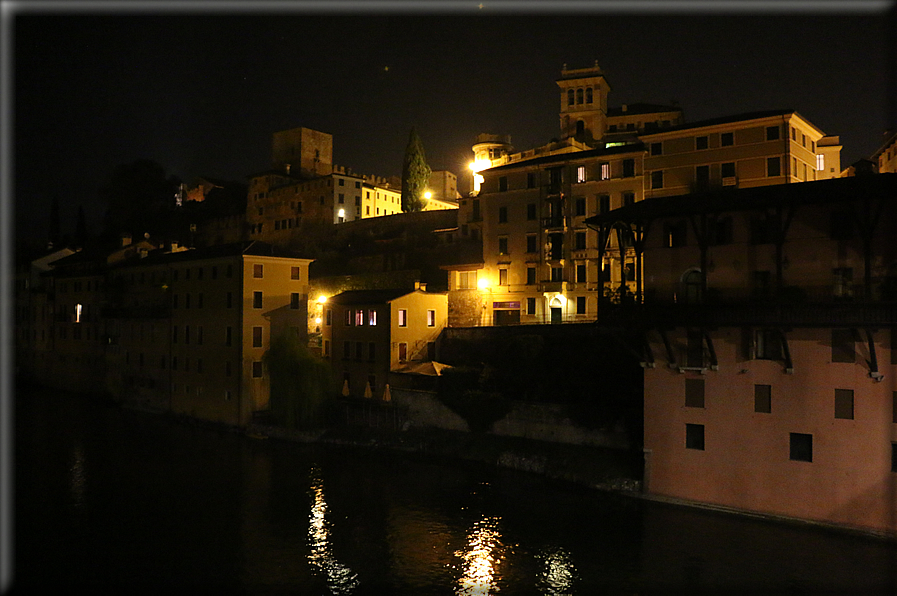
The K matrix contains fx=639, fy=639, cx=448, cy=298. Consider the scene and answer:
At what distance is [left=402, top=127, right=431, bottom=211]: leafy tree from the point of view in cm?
6844

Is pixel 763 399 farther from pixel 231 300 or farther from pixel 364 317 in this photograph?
pixel 231 300

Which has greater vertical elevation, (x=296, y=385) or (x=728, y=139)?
(x=728, y=139)

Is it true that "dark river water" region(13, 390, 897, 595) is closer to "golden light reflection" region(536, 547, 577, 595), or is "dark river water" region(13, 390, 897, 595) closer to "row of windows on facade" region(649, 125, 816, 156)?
"golden light reflection" region(536, 547, 577, 595)

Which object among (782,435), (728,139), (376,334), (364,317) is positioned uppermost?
(728,139)

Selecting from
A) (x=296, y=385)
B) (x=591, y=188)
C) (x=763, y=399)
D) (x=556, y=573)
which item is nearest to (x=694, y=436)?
(x=763, y=399)

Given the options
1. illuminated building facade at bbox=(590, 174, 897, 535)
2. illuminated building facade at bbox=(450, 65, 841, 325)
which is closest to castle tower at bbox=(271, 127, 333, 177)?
illuminated building facade at bbox=(450, 65, 841, 325)

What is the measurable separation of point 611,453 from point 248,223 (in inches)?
2522

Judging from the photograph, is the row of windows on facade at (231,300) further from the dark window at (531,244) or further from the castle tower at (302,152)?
the castle tower at (302,152)

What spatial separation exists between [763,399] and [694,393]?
7.07 feet

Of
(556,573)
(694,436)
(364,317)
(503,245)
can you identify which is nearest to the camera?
(556,573)

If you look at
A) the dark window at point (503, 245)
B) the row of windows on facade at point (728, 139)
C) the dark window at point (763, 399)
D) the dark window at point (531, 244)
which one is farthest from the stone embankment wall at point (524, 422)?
the row of windows on facade at point (728, 139)

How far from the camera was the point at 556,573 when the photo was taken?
707 inches

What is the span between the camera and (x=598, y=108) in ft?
170

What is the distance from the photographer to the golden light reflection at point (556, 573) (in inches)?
675
